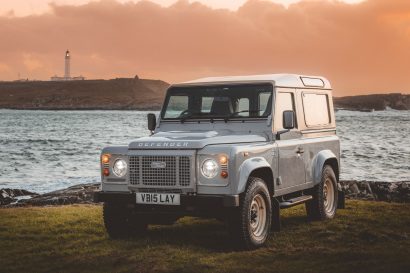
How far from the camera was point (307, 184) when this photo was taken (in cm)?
1045

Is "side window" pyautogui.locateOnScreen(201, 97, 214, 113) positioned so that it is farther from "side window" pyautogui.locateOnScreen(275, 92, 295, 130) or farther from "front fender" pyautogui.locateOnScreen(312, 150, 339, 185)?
"front fender" pyautogui.locateOnScreen(312, 150, 339, 185)

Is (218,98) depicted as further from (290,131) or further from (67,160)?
(67,160)

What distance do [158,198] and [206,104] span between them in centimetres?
214

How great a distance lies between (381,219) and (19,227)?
642 centimetres

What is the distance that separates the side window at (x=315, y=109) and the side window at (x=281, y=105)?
633mm

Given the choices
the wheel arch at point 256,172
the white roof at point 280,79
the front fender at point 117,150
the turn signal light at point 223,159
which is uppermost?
the white roof at point 280,79

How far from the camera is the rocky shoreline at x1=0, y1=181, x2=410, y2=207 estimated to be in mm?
17562

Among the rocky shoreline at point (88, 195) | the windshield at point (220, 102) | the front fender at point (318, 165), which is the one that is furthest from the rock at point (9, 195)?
the front fender at point (318, 165)

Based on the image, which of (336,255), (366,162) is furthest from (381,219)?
(366,162)

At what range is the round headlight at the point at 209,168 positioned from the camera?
312 inches

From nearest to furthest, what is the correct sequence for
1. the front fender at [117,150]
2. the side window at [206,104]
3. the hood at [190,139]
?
the hood at [190,139] → the front fender at [117,150] → the side window at [206,104]

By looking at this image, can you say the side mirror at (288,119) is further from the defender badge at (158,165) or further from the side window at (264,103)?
the defender badge at (158,165)

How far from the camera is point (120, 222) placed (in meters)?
9.15

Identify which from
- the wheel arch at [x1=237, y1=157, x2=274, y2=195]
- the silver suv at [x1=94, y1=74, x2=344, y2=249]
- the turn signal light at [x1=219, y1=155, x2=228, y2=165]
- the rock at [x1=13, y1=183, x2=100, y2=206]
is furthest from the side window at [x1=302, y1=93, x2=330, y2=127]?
the rock at [x1=13, y1=183, x2=100, y2=206]
